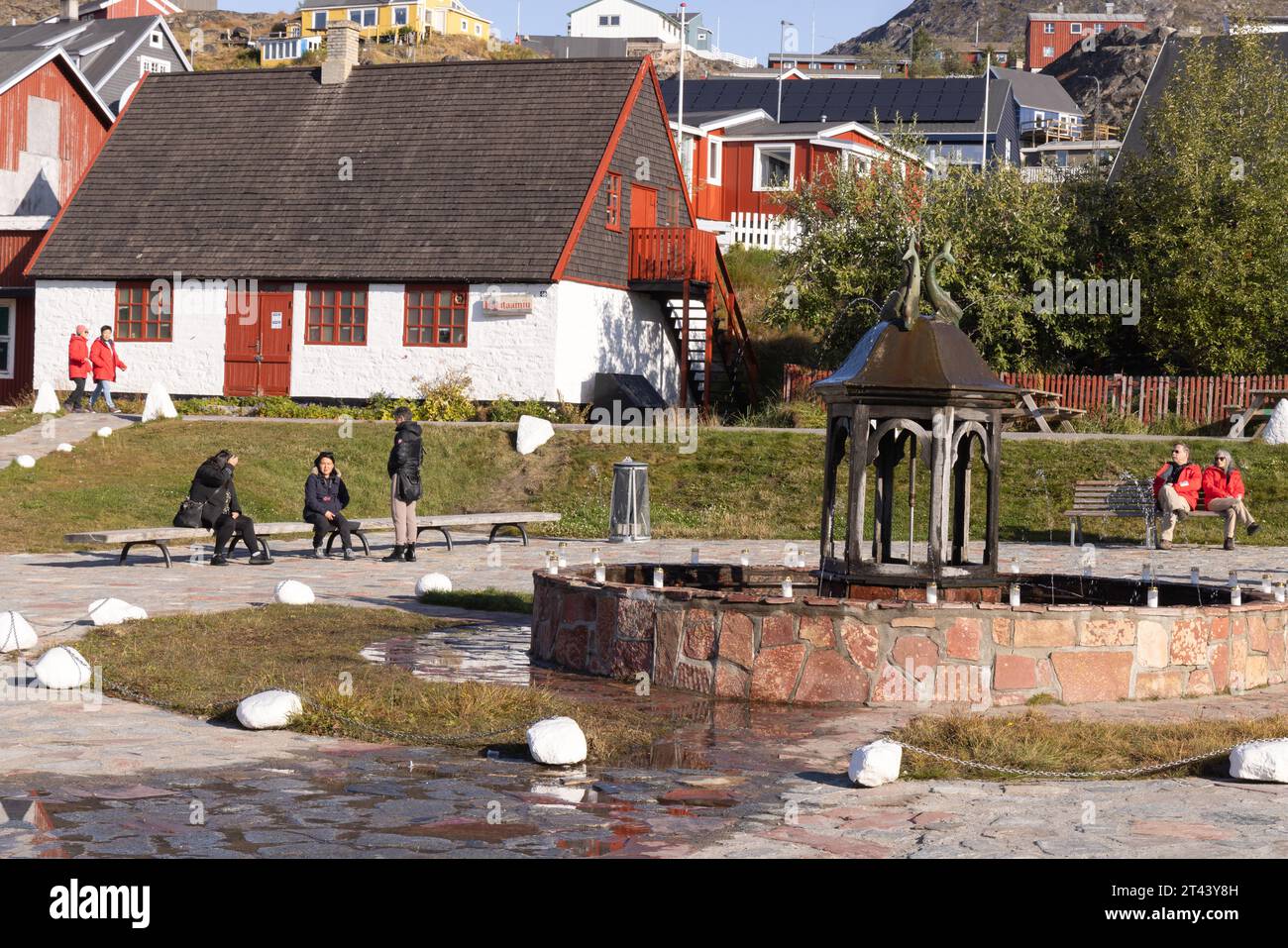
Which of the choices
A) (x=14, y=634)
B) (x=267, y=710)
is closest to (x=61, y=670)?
(x=14, y=634)

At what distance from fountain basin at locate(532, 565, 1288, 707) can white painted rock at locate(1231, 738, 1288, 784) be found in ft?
Result: 7.88

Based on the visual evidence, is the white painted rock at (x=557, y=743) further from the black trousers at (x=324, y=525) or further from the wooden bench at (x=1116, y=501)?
the wooden bench at (x=1116, y=501)

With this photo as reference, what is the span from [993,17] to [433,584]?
17887cm

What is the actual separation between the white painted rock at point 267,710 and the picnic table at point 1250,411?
21849 millimetres

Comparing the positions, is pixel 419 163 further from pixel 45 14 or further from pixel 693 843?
pixel 45 14

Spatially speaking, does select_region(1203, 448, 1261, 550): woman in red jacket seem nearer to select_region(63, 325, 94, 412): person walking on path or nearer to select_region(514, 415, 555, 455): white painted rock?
select_region(514, 415, 555, 455): white painted rock

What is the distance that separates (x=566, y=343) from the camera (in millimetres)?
32844

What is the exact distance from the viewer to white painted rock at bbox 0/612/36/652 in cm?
1187

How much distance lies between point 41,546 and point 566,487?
8.74 meters

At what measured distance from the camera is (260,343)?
1359 inches

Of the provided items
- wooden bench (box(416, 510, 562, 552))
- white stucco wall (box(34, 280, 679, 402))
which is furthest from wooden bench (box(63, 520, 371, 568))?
white stucco wall (box(34, 280, 679, 402))

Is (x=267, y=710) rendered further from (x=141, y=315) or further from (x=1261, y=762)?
(x=141, y=315)

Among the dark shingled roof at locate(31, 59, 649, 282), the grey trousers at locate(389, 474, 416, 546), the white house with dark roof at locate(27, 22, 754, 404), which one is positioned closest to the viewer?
the grey trousers at locate(389, 474, 416, 546)

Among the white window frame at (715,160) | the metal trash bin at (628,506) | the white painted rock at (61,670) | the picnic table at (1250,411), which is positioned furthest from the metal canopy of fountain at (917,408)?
the white window frame at (715,160)
